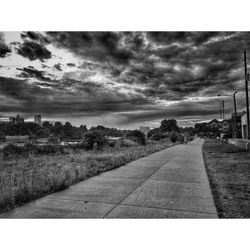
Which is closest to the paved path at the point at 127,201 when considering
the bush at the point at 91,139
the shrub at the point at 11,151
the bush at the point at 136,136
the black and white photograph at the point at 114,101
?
the black and white photograph at the point at 114,101

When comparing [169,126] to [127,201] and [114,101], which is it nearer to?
[114,101]

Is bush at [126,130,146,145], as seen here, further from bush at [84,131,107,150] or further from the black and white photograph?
the black and white photograph

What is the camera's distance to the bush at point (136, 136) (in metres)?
A: 27.5

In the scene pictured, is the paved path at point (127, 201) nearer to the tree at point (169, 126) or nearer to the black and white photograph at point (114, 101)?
the black and white photograph at point (114, 101)

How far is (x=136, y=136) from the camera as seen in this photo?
28125 millimetres

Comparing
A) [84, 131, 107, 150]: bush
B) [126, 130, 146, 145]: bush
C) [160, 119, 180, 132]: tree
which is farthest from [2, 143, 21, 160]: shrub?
[160, 119, 180, 132]: tree

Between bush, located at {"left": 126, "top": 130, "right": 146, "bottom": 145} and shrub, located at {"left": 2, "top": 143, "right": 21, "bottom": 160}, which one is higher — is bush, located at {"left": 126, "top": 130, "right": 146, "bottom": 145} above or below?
above

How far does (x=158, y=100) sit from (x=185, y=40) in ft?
18.3

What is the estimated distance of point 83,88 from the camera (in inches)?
428

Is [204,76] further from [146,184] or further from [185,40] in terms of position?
[146,184]

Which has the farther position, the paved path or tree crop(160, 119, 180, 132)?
tree crop(160, 119, 180, 132)

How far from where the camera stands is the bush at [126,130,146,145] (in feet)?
90.2

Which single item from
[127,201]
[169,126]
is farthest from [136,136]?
[169,126]
